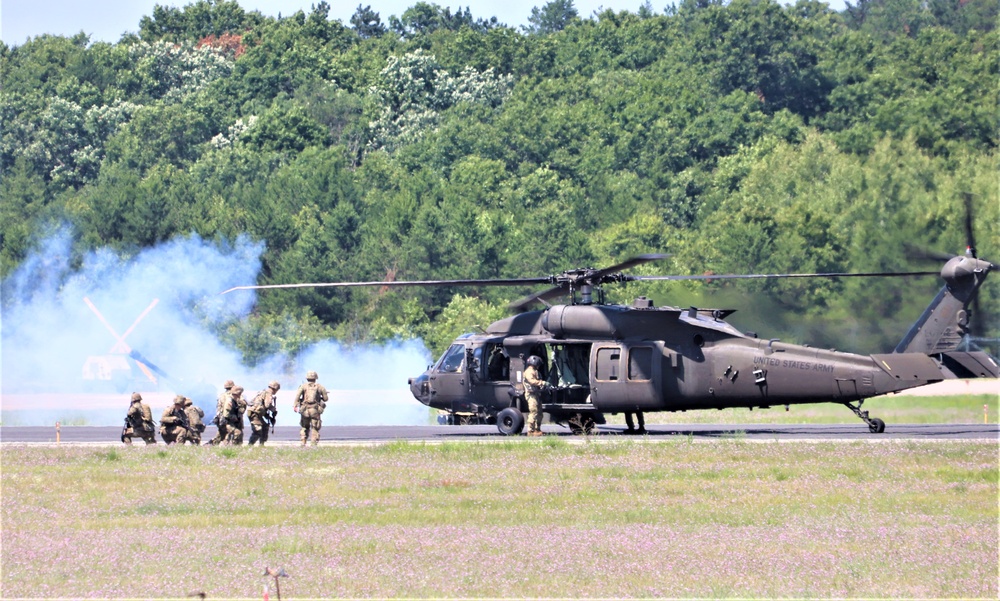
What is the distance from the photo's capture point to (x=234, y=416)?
2906cm

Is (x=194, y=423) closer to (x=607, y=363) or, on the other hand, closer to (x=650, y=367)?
(x=607, y=363)

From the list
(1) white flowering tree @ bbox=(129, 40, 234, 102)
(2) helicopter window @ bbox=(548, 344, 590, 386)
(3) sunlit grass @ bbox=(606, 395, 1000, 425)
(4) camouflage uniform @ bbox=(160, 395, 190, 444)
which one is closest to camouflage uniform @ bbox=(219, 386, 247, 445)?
(4) camouflage uniform @ bbox=(160, 395, 190, 444)

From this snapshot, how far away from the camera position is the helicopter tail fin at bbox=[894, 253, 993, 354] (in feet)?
93.7

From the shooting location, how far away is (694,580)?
14375mm

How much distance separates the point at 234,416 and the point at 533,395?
19.6 ft

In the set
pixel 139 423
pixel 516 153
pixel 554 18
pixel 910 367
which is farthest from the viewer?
pixel 554 18

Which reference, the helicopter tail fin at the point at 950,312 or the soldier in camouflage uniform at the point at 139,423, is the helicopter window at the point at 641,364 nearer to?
the helicopter tail fin at the point at 950,312

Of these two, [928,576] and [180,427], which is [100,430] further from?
[928,576]

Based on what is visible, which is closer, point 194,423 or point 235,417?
point 235,417

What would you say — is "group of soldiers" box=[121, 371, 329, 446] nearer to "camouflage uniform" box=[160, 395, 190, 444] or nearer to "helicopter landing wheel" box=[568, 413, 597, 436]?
"camouflage uniform" box=[160, 395, 190, 444]

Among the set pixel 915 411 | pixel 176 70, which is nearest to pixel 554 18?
pixel 176 70

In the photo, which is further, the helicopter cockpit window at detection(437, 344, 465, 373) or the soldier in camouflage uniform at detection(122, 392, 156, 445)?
the helicopter cockpit window at detection(437, 344, 465, 373)

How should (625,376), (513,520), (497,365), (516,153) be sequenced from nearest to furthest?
(513,520), (625,376), (497,365), (516,153)

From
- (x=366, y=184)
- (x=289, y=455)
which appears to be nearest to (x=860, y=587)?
(x=289, y=455)
